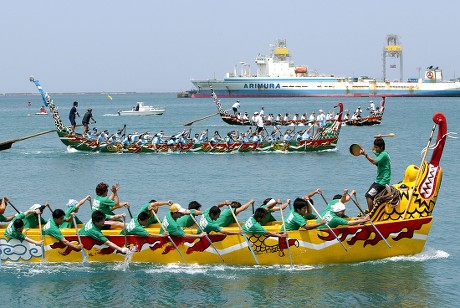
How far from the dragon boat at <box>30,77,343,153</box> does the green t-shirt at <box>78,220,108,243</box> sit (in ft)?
90.8

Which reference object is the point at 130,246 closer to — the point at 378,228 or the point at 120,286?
the point at 120,286

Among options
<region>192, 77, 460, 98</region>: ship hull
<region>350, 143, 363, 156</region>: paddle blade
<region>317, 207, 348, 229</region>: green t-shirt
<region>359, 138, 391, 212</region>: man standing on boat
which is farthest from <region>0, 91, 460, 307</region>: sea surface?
<region>192, 77, 460, 98</region>: ship hull

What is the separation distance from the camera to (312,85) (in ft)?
501

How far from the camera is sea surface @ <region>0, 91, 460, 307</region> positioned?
1716cm

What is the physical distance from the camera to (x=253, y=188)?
111ft

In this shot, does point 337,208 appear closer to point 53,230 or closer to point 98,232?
point 98,232

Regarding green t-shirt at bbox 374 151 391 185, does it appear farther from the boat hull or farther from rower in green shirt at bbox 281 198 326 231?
the boat hull

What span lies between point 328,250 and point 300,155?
27.2m

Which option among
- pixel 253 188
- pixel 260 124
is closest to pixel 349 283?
pixel 253 188

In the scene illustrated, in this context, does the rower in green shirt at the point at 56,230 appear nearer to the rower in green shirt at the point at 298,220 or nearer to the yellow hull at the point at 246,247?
the yellow hull at the point at 246,247

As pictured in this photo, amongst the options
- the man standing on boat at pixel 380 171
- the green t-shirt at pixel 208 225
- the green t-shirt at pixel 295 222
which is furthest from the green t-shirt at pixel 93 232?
the man standing on boat at pixel 380 171

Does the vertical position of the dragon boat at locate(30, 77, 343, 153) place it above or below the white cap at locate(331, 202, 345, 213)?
below

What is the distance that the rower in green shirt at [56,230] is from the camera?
60.1 feet

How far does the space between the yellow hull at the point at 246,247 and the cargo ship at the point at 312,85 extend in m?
133
